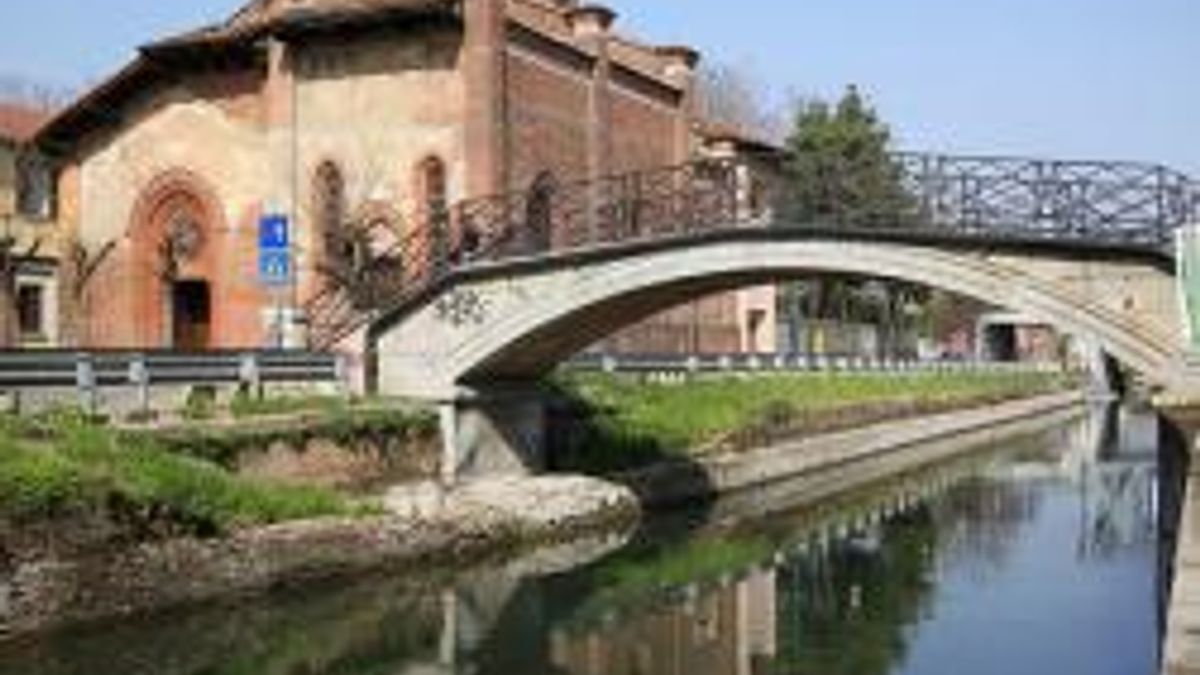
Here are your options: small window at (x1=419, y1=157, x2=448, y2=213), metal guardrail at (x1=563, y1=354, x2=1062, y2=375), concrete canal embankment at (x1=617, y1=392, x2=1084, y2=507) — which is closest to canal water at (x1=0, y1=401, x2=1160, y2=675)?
concrete canal embankment at (x1=617, y1=392, x2=1084, y2=507)

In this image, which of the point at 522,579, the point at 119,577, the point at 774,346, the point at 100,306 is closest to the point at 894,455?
the point at 774,346

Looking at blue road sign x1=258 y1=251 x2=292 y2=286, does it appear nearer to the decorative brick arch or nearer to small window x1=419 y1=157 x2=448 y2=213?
small window x1=419 y1=157 x2=448 y2=213

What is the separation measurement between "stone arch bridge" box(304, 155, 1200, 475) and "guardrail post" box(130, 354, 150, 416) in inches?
230

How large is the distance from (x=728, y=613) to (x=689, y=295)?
7.09 meters

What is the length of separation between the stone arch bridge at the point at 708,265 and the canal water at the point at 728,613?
3.60 meters

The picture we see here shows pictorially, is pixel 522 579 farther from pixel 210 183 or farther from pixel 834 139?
pixel 834 139

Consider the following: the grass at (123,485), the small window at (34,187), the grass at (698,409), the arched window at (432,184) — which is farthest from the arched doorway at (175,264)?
the grass at (123,485)

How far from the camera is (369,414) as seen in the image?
27516 mm

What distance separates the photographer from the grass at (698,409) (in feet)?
109

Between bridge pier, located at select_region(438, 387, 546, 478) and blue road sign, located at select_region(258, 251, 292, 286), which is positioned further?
bridge pier, located at select_region(438, 387, 546, 478)

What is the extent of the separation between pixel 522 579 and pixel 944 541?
918cm

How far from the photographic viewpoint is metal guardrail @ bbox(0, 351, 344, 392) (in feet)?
76.4

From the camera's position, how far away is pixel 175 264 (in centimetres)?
4191

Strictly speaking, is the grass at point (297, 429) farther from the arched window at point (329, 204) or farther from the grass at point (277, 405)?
the arched window at point (329, 204)
